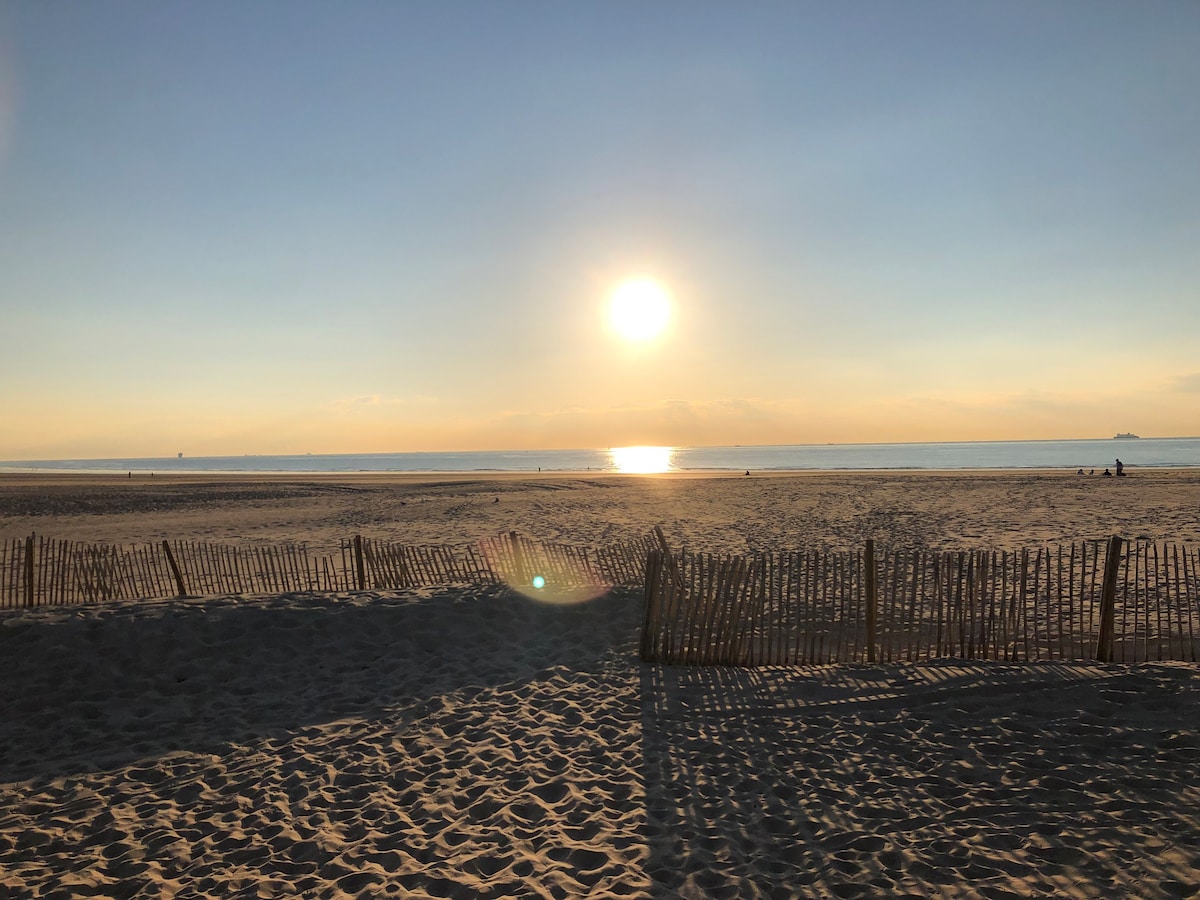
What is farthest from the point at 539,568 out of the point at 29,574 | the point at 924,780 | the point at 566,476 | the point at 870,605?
the point at 566,476

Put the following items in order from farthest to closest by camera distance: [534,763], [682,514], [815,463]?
[815,463] < [682,514] < [534,763]

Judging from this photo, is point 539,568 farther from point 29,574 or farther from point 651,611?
point 29,574

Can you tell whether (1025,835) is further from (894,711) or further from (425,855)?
(425,855)

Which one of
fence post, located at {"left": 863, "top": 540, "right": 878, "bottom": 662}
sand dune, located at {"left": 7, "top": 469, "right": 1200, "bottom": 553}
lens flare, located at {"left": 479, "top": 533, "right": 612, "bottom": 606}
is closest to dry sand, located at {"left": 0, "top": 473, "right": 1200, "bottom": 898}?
fence post, located at {"left": 863, "top": 540, "right": 878, "bottom": 662}

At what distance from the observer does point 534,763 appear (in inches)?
200

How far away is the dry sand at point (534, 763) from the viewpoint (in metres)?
3.76

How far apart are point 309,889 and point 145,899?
82 cm

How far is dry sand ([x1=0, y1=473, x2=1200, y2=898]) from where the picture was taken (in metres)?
3.76

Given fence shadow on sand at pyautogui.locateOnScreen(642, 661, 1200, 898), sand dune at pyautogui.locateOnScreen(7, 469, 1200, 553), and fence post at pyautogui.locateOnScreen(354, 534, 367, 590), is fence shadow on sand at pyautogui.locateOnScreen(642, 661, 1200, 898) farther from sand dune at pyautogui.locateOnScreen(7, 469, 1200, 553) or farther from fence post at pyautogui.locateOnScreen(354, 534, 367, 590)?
sand dune at pyautogui.locateOnScreen(7, 469, 1200, 553)

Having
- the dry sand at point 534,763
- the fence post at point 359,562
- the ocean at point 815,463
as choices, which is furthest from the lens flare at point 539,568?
the ocean at point 815,463

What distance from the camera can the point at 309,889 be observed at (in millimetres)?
3660

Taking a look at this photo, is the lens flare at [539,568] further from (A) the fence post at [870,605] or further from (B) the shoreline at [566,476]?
(B) the shoreline at [566,476]

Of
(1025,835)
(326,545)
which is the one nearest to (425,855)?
(1025,835)

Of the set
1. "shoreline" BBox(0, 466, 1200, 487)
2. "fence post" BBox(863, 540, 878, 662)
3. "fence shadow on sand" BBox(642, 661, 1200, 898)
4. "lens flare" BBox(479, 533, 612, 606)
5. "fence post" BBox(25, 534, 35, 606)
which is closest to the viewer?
"fence shadow on sand" BBox(642, 661, 1200, 898)
